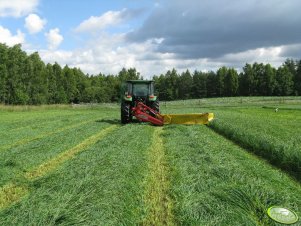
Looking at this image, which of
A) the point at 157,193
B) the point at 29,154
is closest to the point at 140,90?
the point at 29,154

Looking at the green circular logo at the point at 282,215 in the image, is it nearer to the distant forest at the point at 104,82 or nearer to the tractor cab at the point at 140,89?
the tractor cab at the point at 140,89

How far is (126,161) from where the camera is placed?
8.66 meters

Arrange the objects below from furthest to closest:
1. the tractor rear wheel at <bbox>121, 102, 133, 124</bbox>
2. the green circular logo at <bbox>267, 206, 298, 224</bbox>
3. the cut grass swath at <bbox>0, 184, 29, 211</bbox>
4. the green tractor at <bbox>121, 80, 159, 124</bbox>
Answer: the green tractor at <bbox>121, 80, 159, 124</bbox>
the tractor rear wheel at <bbox>121, 102, 133, 124</bbox>
the cut grass swath at <bbox>0, 184, 29, 211</bbox>
the green circular logo at <bbox>267, 206, 298, 224</bbox>

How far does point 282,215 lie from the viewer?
516 centimetres

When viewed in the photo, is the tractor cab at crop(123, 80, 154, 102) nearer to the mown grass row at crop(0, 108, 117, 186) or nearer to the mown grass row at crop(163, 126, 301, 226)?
the mown grass row at crop(0, 108, 117, 186)

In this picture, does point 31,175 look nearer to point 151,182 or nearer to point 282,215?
point 151,182

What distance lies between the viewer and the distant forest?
6059cm

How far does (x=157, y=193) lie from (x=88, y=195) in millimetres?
1265

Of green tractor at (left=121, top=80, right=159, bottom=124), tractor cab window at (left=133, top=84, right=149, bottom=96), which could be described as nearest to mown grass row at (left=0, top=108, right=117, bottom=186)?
green tractor at (left=121, top=80, right=159, bottom=124)

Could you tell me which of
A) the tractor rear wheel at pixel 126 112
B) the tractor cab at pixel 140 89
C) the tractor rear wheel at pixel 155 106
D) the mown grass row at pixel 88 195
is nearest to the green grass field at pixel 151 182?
the mown grass row at pixel 88 195

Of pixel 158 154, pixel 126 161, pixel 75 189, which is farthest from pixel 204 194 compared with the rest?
pixel 158 154

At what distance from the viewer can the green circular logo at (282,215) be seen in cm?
499

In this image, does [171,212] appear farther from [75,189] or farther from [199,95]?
[199,95]

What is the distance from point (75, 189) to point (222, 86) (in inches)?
3763
